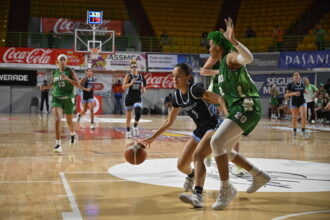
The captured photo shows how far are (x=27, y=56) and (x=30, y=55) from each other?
0.18 metres

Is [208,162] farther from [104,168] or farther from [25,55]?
[25,55]

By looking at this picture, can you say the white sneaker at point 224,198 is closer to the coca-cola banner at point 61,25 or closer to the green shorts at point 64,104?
the green shorts at point 64,104

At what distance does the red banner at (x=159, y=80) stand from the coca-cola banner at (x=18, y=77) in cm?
706

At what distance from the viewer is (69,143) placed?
35.0 ft

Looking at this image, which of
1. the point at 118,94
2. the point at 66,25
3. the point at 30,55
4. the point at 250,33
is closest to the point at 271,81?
the point at 250,33

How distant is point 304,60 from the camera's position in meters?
24.2

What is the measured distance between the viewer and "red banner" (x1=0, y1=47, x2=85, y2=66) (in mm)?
25125

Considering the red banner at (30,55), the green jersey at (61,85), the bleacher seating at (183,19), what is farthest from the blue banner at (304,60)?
the green jersey at (61,85)

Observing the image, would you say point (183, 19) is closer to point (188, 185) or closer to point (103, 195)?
point (188, 185)

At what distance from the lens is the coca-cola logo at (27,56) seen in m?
25.2

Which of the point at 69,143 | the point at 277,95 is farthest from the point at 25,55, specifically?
the point at 69,143

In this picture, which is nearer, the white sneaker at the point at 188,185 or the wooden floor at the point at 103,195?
the wooden floor at the point at 103,195

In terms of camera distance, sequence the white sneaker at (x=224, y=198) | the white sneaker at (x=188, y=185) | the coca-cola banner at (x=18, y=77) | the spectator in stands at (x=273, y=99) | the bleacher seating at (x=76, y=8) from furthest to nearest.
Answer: the bleacher seating at (x=76, y=8)
the coca-cola banner at (x=18, y=77)
the spectator in stands at (x=273, y=99)
the white sneaker at (x=188, y=185)
the white sneaker at (x=224, y=198)

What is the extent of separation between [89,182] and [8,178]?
1160mm
